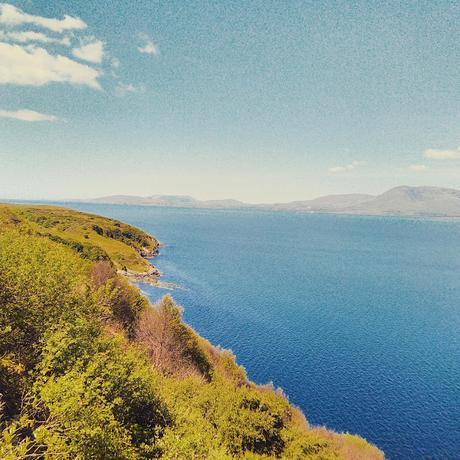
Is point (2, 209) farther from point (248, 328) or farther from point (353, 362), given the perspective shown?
point (353, 362)

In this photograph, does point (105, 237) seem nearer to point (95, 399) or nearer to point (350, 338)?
point (350, 338)

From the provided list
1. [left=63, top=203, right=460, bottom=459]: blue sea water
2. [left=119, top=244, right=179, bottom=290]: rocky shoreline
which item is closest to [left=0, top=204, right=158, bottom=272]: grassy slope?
[left=119, top=244, right=179, bottom=290]: rocky shoreline

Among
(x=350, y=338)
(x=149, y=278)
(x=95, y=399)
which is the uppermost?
(x=95, y=399)

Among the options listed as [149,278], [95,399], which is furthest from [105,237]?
[95,399]

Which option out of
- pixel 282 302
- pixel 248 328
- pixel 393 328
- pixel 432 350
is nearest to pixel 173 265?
pixel 282 302

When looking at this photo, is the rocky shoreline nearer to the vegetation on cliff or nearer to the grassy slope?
the grassy slope

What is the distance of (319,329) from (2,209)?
380 ft

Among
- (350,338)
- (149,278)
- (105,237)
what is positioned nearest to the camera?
(350,338)

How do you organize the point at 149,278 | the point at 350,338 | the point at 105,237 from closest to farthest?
the point at 350,338
the point at 149,278
the point at 105,237

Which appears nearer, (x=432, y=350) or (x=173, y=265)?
(x=432, y=350)

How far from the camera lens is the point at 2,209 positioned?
114188 millimetres

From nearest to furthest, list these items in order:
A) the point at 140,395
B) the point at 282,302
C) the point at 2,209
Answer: the point at 140,395 < the point at 282,302 < the point at 2,209

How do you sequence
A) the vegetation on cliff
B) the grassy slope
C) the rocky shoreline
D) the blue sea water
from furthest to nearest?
the grassy slope < the rocky shoreline < the blue sea water < the vegetation on cliff

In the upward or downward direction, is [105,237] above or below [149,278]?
above
